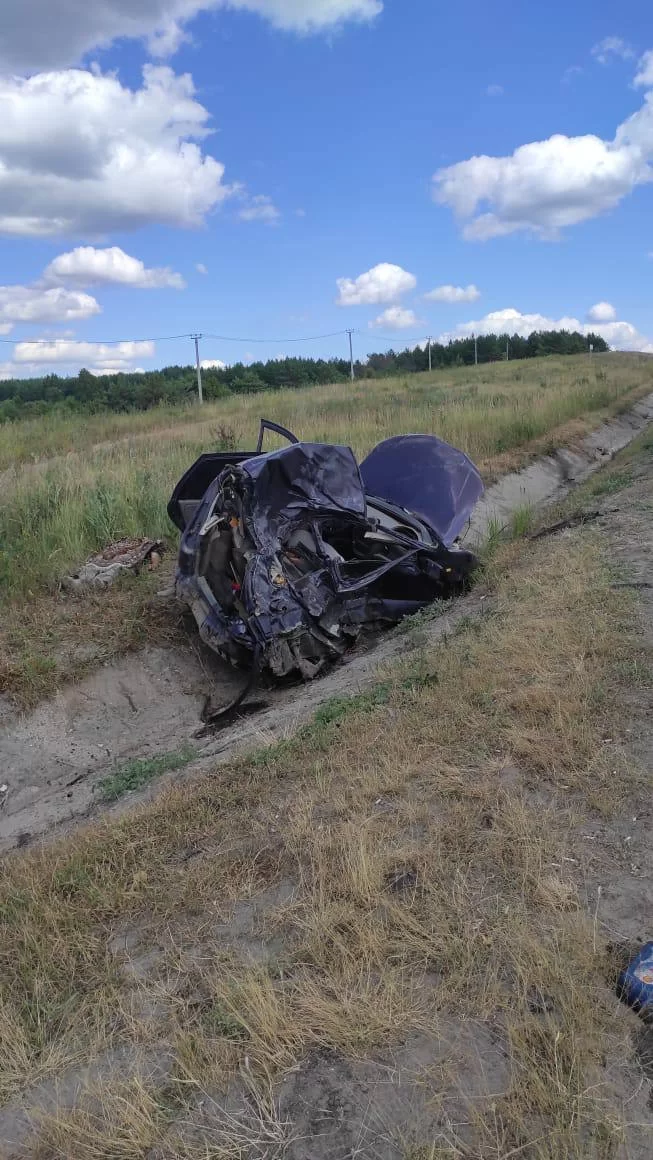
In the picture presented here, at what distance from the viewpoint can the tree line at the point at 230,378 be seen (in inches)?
1298

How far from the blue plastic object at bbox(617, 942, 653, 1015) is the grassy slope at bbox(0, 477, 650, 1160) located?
8 cm

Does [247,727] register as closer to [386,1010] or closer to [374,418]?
[386,1010]

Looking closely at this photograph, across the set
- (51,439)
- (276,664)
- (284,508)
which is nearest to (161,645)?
(276,664)

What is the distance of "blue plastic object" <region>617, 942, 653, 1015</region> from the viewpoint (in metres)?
2.20

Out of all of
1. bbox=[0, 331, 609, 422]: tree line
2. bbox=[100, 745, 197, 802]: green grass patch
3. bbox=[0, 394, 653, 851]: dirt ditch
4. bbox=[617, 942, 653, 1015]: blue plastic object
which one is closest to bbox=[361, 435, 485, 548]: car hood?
bbox=[0, 394, 653, 851]: dirt ditch

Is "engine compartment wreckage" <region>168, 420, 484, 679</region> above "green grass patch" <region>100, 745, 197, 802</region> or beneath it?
above

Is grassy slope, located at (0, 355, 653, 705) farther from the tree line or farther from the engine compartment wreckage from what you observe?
the tree line

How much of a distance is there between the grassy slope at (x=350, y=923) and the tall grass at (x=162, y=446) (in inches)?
177

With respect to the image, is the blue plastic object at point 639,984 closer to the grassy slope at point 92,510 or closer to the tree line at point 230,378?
the grassy slope at point 92,510

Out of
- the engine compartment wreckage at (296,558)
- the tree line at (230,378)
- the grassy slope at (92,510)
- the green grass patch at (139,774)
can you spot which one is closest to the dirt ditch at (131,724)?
the green grass patch at (139,774)

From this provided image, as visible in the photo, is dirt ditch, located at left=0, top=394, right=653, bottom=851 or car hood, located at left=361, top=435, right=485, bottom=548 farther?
car hood, located at left=361, top=435, right=485, bottom=548

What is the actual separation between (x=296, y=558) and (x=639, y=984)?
4.52m

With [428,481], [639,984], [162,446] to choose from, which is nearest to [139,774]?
[639,984]

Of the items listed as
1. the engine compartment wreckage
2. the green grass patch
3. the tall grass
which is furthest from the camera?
the tall grass
